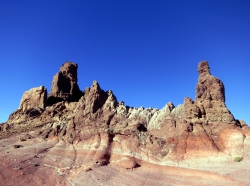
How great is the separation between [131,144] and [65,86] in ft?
118

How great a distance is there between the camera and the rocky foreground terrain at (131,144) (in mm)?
32781

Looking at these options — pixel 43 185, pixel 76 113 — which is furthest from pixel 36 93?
pixel 43 185

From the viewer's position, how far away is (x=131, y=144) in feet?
133

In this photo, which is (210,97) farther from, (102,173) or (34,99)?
(34,99)

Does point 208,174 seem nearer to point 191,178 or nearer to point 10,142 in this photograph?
point 191,178

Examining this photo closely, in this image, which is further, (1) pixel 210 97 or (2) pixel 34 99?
(2) pixel 34 99

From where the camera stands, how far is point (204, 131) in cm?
3922

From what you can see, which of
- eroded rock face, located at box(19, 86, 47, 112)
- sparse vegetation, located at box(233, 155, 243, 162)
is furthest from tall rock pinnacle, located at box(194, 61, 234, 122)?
eroded rock face, located at box(19, 86, 47, 112)

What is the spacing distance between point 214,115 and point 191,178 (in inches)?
546

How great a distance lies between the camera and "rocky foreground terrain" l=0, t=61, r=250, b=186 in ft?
108

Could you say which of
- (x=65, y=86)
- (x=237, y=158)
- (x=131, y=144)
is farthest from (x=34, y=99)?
(x=237, y=158)

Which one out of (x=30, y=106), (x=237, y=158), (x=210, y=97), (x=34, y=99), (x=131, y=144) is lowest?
(x=237, y=158)

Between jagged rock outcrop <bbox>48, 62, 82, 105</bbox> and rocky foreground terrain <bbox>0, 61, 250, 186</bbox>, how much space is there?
11.5 metres

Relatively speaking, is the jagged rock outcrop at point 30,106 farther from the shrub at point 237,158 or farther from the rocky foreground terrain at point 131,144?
the shrub at point 237,158
